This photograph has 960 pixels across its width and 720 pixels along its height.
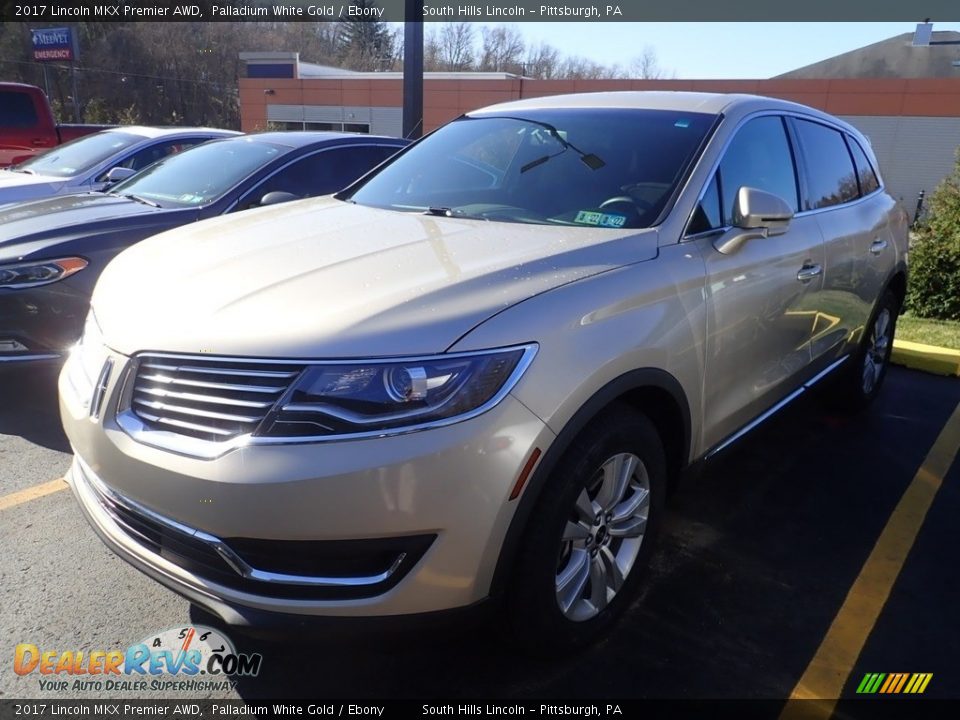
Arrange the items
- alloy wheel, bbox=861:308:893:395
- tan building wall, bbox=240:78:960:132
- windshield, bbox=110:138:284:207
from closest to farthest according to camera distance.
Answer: alloy wheel, bbox=861:308:893:395
windshield, bbox=110:138:284:207
tan building wall, bbox=240:78:960:132

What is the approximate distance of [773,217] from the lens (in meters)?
2.80

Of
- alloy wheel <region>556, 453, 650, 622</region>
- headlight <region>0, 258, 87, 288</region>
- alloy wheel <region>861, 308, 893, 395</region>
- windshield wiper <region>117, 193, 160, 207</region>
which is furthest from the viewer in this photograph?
windshield wiper <region>117, 193, 160, 207</region>

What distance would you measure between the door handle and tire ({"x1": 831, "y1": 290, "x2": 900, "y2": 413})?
1.22 meters

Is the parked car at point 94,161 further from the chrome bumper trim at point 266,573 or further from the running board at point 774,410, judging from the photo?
the running board at point 774,410

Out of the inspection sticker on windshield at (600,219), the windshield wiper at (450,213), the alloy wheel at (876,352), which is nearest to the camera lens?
the inspection sticker on windshield at (600,219)

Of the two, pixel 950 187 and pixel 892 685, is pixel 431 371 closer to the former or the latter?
pixel 892 685

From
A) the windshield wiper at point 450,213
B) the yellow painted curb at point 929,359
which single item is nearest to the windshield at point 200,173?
the windshield wiper at point 450,213

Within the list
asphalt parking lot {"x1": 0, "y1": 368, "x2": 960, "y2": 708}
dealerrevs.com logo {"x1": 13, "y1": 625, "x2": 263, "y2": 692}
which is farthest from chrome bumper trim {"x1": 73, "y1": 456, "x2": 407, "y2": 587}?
dealerrevs.com logo {"x1": 13, "y1": 625, "x2": 263, "y2": 692}

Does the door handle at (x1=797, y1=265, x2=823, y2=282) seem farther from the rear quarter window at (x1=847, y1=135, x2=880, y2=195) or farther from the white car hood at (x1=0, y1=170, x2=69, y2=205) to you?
the white car hood at (x1=0, y1=170, x2=69, y2=205)

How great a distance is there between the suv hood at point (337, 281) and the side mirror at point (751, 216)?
15.8 inches

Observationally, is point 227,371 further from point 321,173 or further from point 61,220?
point 321,173

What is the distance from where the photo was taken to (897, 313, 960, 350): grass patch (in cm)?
673

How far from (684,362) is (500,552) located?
102 centimetres

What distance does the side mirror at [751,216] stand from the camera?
9.14ft
